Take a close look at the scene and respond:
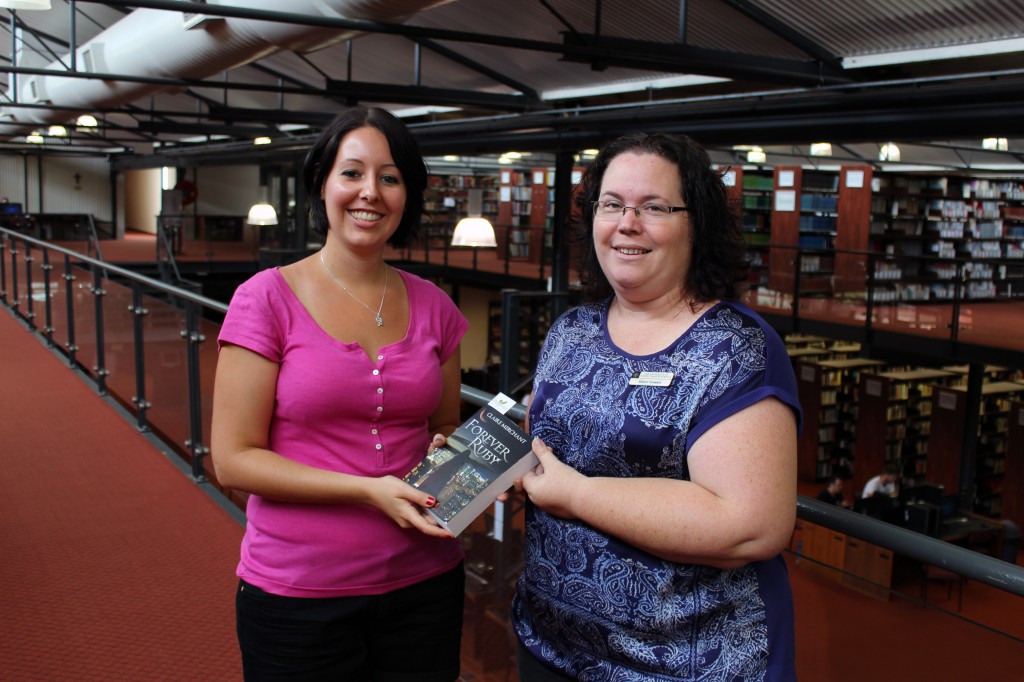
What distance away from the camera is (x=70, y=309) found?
6.14m

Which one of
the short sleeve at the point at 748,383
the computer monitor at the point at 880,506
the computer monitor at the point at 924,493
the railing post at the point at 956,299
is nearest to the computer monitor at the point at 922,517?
the computer monitor at the point at 880,506

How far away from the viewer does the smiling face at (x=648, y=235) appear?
124cm

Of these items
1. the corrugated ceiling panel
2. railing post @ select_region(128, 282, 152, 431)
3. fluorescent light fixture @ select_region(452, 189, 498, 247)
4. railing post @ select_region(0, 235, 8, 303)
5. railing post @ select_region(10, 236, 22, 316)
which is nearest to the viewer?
railing post @ select_region(128, 282, 152, 431)

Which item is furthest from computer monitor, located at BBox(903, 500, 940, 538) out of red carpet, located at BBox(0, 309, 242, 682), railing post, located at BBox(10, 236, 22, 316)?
railing post, located at BBox(10, 236, 22, 316)

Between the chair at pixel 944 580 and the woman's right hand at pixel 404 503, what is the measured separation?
0.73 metres

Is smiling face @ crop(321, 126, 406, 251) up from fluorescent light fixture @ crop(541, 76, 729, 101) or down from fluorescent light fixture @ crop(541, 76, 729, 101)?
down

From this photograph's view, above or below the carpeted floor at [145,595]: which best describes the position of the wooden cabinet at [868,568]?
above

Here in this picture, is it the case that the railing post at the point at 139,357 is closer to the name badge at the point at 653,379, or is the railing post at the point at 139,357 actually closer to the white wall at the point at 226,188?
the name badge at the point at 653,379

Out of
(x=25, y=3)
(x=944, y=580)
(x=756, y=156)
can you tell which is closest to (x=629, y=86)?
(x=25, y=3)

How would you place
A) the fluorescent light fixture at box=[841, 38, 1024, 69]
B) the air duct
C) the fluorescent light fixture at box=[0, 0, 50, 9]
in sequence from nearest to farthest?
1. the fluorescent light fixture at box=[0, 0, 50, 9]
2. the air duct
3. the fluorescent light fixture at box=[841, 38, 1024, 69]

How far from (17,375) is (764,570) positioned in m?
5.58

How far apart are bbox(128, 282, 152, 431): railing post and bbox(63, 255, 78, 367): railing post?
64.5 inches

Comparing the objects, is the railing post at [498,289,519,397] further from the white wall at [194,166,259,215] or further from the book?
the white wall at [194,166,259,215]

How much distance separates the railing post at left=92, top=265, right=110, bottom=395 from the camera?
5.28 meters
